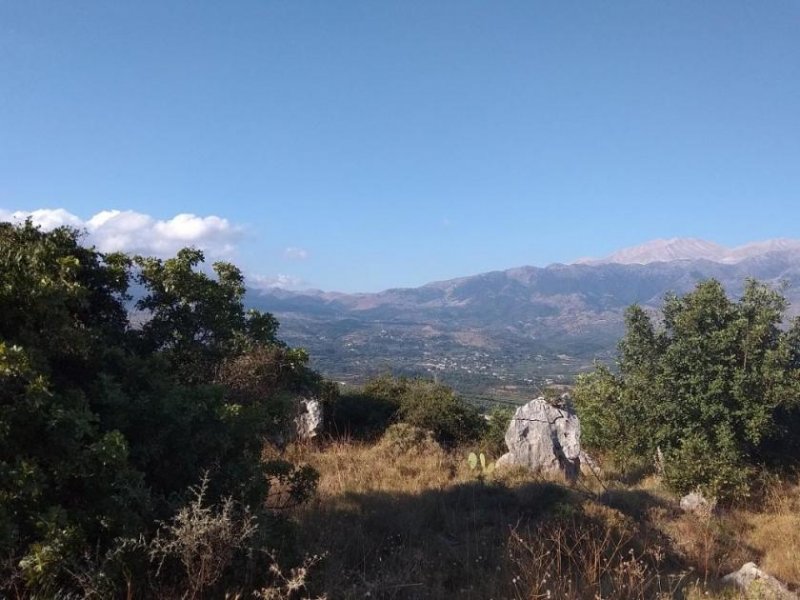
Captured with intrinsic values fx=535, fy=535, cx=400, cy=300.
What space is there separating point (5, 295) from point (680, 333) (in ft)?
48.6

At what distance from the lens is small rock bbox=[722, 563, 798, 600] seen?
5.47 metres

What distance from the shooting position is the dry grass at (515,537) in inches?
242

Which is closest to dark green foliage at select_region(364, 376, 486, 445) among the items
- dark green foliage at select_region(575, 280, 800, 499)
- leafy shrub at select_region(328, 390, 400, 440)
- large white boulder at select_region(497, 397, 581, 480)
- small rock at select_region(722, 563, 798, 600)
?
leafy shrub at select_region(328, 390, 400, 440)

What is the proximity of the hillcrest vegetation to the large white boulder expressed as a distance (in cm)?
65

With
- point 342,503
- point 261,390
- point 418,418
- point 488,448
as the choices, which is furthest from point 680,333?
point 261,390

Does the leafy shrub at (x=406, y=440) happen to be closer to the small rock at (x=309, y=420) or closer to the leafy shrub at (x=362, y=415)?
the leafy shrub at (x=362, y=415)

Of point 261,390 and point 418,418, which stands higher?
point 261,390

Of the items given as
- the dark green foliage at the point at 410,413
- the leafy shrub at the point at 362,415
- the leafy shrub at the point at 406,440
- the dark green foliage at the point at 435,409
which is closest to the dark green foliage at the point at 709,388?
the dark green foliage at the point at 435,409

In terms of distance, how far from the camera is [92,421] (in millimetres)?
4562

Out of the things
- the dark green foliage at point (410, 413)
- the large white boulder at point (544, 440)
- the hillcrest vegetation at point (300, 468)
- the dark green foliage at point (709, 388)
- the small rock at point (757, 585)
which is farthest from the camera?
the dark green foliage at point (410, 413)

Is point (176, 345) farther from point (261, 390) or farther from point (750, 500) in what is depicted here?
point (750, 500)

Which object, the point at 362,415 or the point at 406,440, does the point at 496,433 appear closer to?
the point at 406,440

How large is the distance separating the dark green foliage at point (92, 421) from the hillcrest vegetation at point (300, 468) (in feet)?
0.07

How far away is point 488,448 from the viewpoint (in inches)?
620
